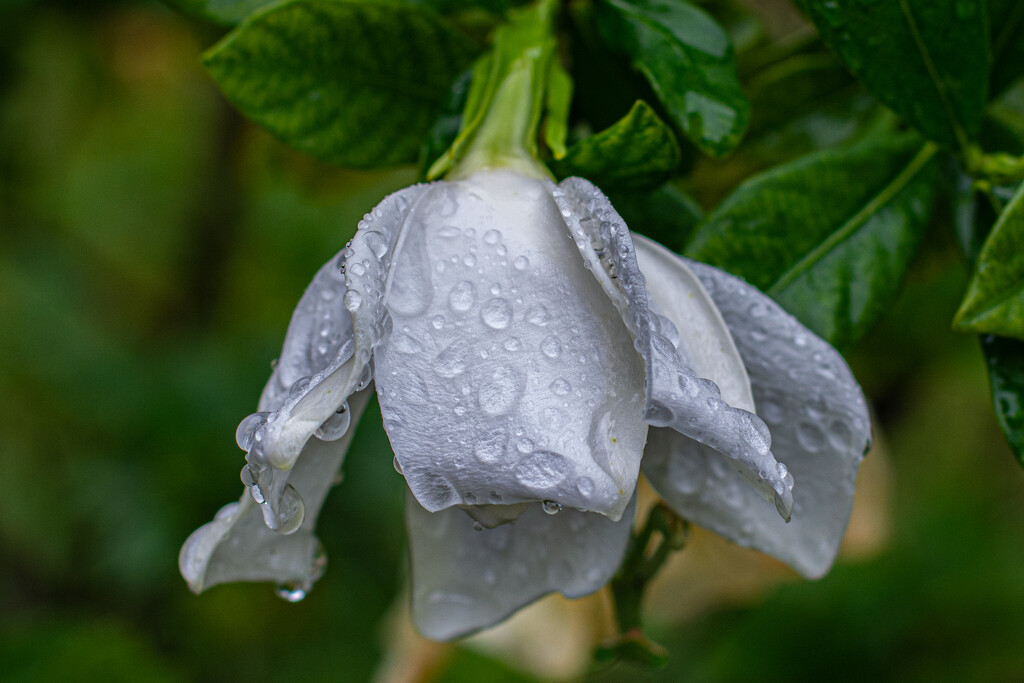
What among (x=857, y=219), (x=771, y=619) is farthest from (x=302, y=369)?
(x=771, y=619)

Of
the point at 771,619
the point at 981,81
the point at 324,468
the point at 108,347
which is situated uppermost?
the point at 981,81

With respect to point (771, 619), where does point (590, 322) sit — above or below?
above

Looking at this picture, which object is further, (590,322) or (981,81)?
(981,81)

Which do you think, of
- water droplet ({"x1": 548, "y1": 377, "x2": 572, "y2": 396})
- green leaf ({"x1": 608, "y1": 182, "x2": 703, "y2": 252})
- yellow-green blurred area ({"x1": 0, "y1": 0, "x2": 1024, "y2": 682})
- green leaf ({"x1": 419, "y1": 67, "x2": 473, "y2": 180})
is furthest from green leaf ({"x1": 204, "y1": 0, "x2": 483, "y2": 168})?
yellow-green blurred area ({"x1": 0, "y1": 0, "x2": 1024, "y2": 682})

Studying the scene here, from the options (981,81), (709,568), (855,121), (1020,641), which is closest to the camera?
(981,81)

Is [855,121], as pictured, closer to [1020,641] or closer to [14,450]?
[1020,641]

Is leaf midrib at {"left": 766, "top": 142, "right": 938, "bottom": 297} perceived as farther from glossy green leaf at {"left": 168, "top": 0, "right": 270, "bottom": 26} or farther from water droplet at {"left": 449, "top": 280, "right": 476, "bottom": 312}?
glossy green leaf at {"left": 168, "top": 0, "right": 270, "bottom": 26}
